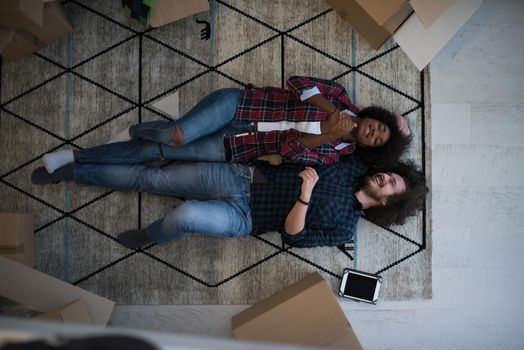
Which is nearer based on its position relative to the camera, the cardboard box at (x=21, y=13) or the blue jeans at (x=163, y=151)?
the cardboard box at (x=21, y=13)

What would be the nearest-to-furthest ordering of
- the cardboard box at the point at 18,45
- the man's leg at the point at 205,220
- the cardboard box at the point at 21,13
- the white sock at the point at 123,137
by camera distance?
the cardboard box at the point at 21,13, the man's leg at the point at 205,220, the cardboard box at the point at 18,45, the white sock at the point at 123,137

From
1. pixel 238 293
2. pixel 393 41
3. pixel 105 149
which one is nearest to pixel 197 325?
pixel 238 293

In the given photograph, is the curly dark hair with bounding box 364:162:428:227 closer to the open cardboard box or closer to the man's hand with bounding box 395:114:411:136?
the man's hand with bounding box 395:114:411:136

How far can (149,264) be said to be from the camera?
A: 210 centimetres

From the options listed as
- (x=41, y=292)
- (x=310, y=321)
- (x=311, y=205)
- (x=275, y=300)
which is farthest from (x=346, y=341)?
(x=41, y=292)

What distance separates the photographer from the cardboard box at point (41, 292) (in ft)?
6.04

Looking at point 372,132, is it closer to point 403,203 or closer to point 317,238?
point 403,203

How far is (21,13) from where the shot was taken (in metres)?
1.73

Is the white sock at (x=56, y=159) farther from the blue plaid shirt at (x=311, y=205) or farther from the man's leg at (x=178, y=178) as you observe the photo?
→ the blue plaid shirt at (x=311, y=205)

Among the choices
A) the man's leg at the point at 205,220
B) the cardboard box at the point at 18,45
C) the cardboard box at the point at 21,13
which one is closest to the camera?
the cardboard box at the point at 21,13

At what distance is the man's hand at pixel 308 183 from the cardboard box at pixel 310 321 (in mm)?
347

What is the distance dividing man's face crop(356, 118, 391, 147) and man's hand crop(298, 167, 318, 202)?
25cm

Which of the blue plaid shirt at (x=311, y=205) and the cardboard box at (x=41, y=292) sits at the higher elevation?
the blue plaid shirt at (x=311, y=205)

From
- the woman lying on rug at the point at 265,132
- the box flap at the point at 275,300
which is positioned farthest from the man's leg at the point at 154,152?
the box flap at the point at 275,300
